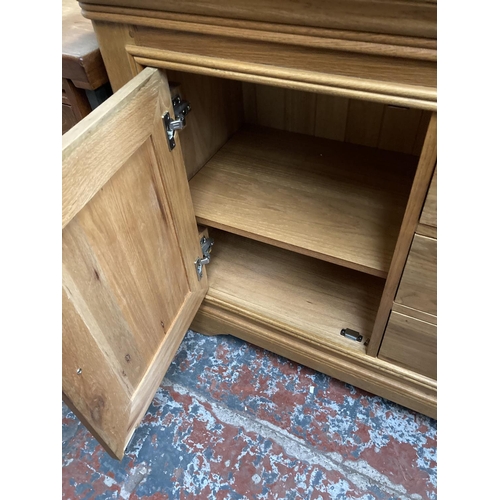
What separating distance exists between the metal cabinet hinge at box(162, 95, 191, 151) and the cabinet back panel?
0.39m

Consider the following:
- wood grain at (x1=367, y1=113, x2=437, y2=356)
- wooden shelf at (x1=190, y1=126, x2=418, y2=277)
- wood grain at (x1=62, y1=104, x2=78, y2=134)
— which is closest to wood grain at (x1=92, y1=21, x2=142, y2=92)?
wood grain at (x1=62, y1=104, x2=78, y2=134)

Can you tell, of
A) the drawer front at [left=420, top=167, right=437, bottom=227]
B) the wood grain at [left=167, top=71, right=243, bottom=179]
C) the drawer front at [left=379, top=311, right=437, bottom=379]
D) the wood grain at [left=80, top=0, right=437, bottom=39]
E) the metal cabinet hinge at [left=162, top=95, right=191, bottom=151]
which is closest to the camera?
the wood grain at [left=80, top=0, right=437, bottom=39]

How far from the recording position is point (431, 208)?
1.92ft

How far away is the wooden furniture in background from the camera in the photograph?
→ 68 centimetres

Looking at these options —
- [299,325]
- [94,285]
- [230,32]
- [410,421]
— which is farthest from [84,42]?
[410,421]

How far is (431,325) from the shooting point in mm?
751

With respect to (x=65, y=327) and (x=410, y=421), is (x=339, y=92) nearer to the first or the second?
(x=65, y=327)

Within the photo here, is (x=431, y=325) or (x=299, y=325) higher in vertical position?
(x=431, y=325)

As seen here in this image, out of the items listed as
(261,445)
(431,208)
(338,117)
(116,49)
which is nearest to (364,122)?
(338,117)

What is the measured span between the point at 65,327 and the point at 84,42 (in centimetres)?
48

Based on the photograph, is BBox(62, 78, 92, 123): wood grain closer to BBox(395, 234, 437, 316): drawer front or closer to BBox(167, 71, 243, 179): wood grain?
BBox(167, 71, 243, 179): wood grain

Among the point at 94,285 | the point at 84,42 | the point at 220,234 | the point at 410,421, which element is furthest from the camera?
the point at 220,234

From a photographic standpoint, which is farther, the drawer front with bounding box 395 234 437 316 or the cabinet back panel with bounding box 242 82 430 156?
the cabinet back panel with bounding box 242 82 430 156

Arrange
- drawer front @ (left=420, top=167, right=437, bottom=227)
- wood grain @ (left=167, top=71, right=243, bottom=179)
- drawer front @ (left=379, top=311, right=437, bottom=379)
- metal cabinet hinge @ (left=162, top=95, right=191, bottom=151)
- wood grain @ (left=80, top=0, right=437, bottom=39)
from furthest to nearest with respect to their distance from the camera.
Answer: wood grain @ (left=167, top=71, right=243, bottom=179) → drawer front @ (left=379, top=311, right=437, bottom=379) → metal cabinet hinge @ (left=162, top=95, right=191, bottom=151) → drawer front @ (left=420, top=167, right=437, bottom=227) → wood grain @ (left=80, top=0, right=437, bottom=39)
